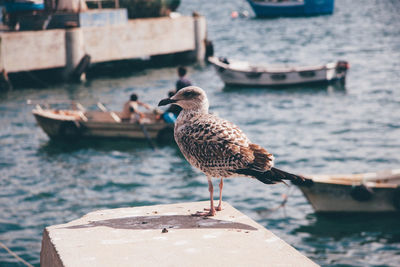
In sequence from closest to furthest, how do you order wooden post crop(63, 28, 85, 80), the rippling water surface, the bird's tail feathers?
the bird's tail feathers < the rippling water surface < wooden post crop(63, 28, 85, 80)

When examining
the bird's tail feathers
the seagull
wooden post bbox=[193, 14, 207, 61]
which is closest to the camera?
the bird's tail feathers

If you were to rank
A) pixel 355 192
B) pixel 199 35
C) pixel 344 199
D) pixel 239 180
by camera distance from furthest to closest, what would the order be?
pixel 199 35, pixel 239 180, pixel 344 199, pixel 355 192

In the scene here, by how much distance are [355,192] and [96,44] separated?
28.3 m

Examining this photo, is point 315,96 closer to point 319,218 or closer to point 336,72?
point 336,72

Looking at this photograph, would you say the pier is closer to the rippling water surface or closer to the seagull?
the rippling water surface

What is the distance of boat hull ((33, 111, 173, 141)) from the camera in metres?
24.2

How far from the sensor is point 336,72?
125ft

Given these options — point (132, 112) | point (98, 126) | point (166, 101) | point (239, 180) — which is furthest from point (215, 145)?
point (98, 126)

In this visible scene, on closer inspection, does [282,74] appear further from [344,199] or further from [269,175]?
[269,175]

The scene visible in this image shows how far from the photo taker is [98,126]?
25.0 m

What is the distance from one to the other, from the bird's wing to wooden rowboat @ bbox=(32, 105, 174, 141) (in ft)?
57.1

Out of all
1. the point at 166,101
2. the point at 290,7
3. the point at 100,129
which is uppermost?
the point at 166,101

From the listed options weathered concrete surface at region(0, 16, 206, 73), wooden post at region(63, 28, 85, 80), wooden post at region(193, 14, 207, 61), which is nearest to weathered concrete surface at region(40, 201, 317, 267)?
weathered concrete surface at region(0, 16, 206, 73)

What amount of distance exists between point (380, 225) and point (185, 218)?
446 inches
